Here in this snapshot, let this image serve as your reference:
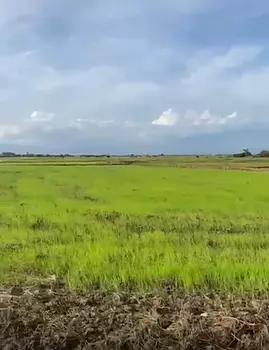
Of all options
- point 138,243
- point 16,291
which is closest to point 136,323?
point 16,291

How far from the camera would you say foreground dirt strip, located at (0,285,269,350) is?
4445 millimetres

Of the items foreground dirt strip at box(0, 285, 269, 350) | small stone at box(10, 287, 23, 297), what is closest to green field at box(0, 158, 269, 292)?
small stone at box(10, 287, 23, 297)

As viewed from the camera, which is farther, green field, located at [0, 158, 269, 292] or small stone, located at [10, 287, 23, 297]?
green field, located at [0, 158, 269, 292]

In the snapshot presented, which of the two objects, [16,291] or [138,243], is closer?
[16,291]

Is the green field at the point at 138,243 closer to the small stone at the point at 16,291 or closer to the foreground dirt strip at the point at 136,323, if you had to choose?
the small stone at the point at 16,291

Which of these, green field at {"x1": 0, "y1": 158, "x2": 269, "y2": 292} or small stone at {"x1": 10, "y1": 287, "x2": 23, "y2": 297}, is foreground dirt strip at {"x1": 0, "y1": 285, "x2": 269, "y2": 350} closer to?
small stone at {"x1": 10, "y1": 287, "x2": 23, "y2": 297}

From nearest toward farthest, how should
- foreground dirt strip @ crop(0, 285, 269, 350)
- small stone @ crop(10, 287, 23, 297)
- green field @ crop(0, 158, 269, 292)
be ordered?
foreground dirt strip @ crop(0, 285, 269, 350), small stone @ crop(10, 287, 23, 297), green field @ crop(0, 158, 269, 292)

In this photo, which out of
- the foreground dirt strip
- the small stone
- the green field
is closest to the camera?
the foreground dirt strip

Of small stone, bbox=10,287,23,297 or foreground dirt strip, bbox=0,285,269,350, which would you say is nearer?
foreground dirt strip, bbox=0,285,269,350

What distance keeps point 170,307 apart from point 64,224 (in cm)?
666

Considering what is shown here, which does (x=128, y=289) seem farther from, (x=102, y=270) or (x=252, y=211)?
(x=252, y=211)

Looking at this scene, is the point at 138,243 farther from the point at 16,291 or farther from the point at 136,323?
the point at 136,323

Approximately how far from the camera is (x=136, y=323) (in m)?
4.64

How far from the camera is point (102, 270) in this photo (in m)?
6.36
